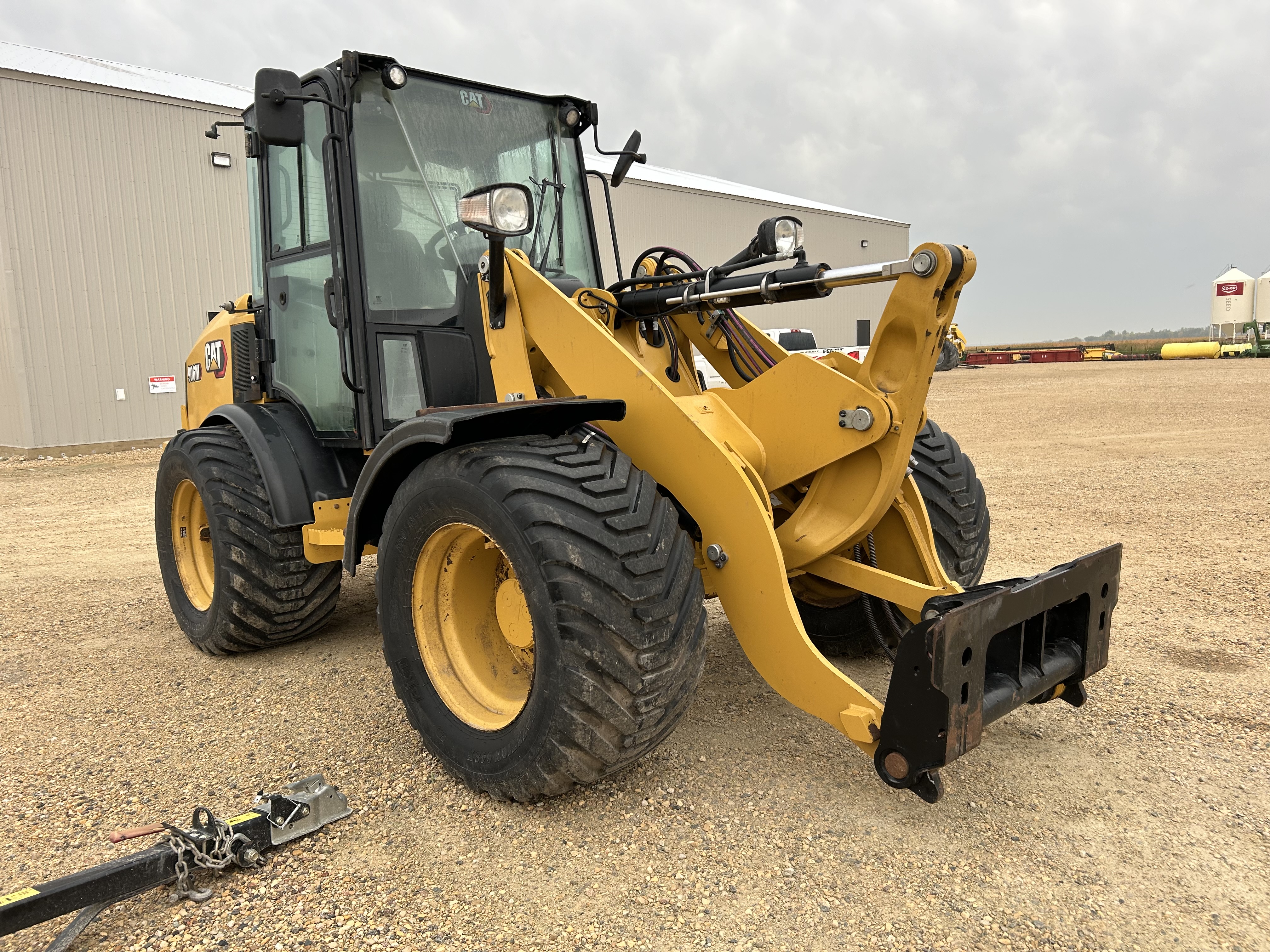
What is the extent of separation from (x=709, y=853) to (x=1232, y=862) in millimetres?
1515

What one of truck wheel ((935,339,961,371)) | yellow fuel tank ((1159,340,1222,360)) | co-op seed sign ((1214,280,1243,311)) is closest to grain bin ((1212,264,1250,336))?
co-op seed sign ((1214,280,1243,311))

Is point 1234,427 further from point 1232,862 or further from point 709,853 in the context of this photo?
point 709,853

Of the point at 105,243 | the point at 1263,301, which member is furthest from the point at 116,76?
the point at 1263,301

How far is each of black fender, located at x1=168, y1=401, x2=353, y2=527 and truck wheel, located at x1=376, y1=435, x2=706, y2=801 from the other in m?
1.15

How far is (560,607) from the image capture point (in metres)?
2.62

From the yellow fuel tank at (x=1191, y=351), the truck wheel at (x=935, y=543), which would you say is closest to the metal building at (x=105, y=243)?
the truck wheel at (x=935, y=543)

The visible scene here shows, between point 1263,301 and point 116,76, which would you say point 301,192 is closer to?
point 116,76

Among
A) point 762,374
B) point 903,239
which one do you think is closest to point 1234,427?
point 762,374

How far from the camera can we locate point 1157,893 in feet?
7.97

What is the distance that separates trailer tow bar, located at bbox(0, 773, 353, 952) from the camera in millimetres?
2236

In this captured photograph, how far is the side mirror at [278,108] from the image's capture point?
3.36m

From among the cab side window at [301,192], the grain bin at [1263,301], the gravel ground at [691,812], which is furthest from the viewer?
the grain bin at [1263,301]

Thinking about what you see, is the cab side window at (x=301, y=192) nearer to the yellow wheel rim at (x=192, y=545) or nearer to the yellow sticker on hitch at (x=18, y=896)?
the yellow wheel rim at (x=192, y=545)

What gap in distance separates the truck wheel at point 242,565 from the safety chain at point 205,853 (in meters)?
1.82
